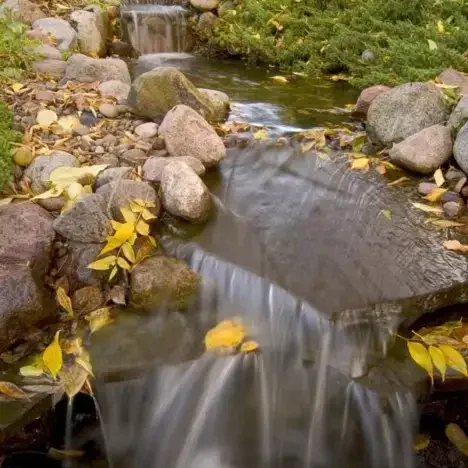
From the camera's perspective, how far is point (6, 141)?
3.54 m

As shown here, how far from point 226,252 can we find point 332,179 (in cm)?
134

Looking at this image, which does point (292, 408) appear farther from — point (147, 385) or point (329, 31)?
point (329, 31)

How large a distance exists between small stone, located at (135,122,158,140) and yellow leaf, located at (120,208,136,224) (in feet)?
3.61

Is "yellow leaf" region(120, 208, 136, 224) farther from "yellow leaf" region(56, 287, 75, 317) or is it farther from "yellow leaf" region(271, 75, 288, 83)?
"yellow leaf" region(271, 75, 288, 83)

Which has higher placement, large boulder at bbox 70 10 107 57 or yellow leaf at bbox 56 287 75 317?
large boulder at bbox 70 10 107 57

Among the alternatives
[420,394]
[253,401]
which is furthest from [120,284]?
[420,394]

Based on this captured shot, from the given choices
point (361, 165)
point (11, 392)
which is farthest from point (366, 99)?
point (11, 392)

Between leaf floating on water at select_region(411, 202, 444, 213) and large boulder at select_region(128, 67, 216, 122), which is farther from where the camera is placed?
large boulder at select_region(128, 67, 216, 122)

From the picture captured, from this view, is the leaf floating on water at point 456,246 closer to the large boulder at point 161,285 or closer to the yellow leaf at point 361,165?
the yellow leaf at point 361,165

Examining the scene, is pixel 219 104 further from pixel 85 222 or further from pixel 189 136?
pixel 85 222

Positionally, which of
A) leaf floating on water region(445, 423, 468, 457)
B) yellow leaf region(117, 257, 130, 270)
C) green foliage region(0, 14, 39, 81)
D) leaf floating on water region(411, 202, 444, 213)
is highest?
green foliage region(0, 14, 39, 81)

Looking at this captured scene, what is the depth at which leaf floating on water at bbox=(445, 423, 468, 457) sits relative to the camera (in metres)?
2.92

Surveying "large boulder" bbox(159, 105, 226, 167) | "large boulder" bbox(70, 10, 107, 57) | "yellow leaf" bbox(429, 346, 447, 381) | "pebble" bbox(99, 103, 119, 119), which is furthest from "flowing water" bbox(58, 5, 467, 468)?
"large boulder" bbox(70, 10, 107, 57)

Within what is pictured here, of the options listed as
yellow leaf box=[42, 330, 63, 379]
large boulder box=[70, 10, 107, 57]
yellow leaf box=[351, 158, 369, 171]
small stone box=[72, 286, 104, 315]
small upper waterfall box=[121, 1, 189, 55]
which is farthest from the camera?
small upper waterfall box=[121, 1, 189, 55]
